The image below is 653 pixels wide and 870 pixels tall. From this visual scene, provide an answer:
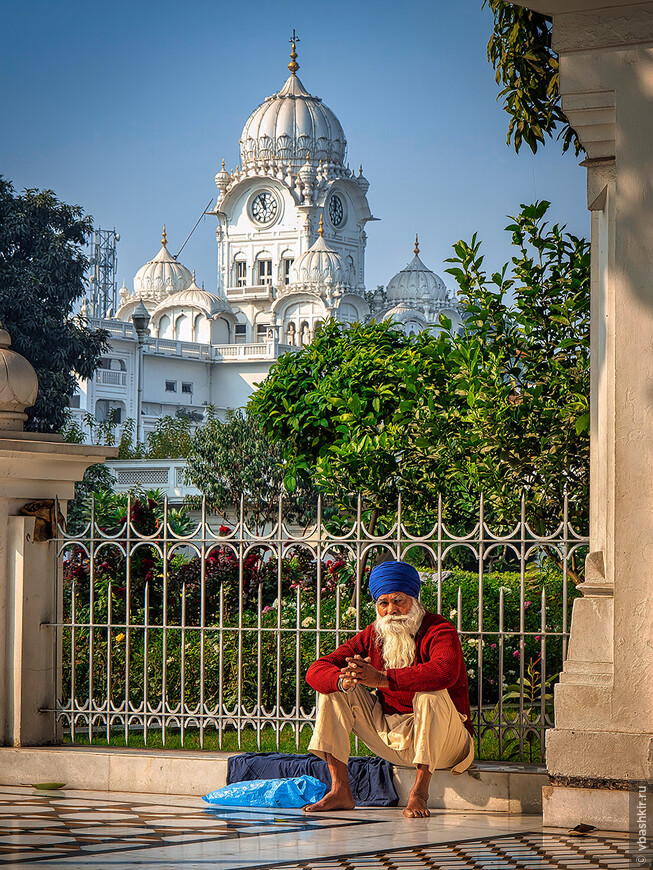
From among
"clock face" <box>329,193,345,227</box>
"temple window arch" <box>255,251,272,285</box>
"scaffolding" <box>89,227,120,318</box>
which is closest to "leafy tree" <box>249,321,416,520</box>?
"temple window arch" <box>255,251,272,285</box>

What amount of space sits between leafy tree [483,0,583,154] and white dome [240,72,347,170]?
6977 centimetres

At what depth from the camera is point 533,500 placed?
24.6 ft

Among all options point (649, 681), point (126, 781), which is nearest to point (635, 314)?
point (649, 681)

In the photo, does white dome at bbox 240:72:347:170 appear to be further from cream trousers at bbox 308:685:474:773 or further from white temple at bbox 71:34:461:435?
cream trousers at bbox 308:685:474:773

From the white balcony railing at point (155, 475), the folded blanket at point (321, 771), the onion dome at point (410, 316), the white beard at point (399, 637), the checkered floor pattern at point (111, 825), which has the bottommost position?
the checkered floor pattern at point (111, 825)

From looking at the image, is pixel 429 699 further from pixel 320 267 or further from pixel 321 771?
pixel 320 267

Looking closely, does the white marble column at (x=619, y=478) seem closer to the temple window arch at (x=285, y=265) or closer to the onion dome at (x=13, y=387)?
the onion dome at (x=13, y=387)

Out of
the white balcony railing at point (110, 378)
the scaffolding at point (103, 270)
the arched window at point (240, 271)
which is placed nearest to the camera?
the white balcony railing at point (110, 378)

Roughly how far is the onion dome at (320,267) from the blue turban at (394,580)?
6765 centimetres

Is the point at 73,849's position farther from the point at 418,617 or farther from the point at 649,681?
the point at 649,681

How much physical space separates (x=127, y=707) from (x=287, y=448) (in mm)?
6666

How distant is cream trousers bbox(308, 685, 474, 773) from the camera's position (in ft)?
17.5

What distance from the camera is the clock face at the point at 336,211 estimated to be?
78188 millimetres

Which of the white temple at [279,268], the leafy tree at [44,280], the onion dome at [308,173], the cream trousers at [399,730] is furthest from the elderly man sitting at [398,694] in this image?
the onion dome at [308,173]
